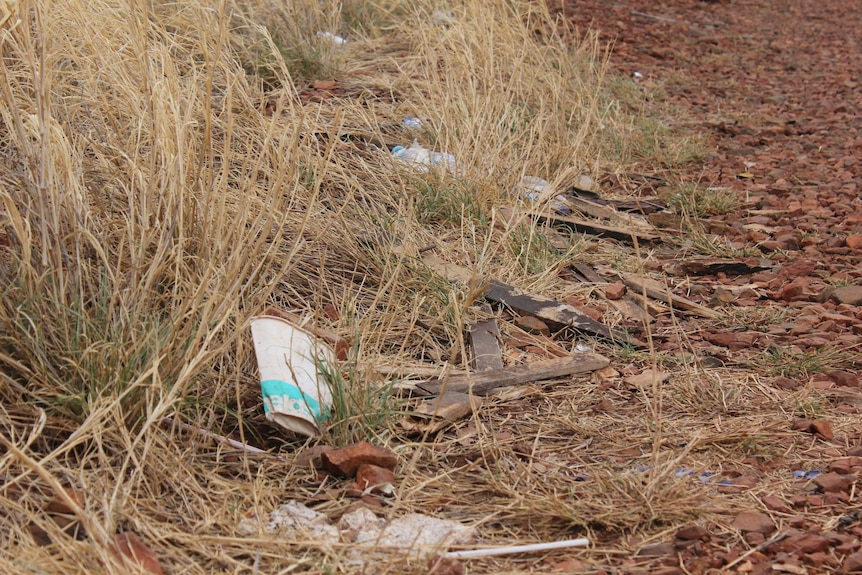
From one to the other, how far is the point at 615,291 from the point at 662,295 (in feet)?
0.65

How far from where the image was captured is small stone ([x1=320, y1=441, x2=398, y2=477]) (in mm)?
2270

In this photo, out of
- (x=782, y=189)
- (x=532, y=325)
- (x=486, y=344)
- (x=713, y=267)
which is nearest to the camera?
(x=486, y=344)

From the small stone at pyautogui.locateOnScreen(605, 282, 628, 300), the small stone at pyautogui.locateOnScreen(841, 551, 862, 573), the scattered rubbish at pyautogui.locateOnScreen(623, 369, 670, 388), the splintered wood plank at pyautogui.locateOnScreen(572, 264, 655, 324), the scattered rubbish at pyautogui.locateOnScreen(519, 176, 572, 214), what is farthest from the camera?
the scattered rubbish at pyautogui.locateOnScreen(519, 176, 572, 214)

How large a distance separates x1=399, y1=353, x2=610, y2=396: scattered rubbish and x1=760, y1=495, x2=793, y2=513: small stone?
799mm

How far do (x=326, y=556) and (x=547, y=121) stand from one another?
318 cm

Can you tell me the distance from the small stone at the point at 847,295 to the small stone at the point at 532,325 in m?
1.13

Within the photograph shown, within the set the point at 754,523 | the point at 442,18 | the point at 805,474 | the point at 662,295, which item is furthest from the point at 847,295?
the point at 442,18

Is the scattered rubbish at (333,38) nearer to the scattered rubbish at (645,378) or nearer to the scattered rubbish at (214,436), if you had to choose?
the scattered rubbish at (645,378)

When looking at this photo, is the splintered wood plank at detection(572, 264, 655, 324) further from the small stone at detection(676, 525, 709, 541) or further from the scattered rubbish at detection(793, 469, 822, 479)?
the small stone at detection(676, 525, 709, 541)

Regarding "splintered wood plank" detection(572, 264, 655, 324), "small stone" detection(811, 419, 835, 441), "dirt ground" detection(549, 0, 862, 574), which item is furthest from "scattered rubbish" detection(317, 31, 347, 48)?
"small stone" detection(811, 419, 835, 441)

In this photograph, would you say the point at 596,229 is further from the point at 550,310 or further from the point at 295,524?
the point at 295,524

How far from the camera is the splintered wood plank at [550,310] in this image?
10.5 ft

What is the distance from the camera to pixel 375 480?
2256mm

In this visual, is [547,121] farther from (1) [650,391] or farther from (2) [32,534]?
(2) [32,534]
